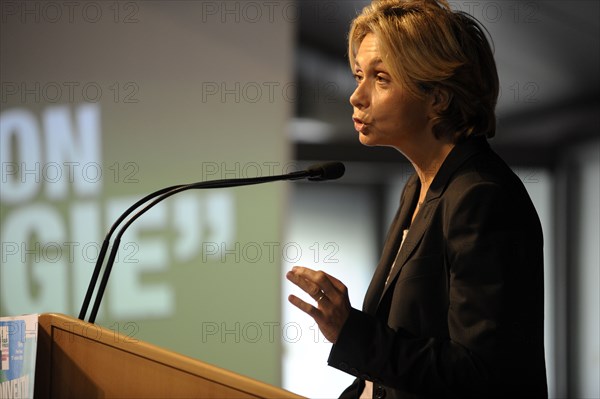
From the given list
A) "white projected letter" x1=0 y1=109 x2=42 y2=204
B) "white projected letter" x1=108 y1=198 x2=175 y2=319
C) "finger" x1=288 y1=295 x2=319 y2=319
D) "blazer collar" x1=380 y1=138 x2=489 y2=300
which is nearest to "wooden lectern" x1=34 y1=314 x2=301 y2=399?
"finger" x1=288 y1=295 x2=319 y2=319

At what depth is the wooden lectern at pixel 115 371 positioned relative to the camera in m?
1.16

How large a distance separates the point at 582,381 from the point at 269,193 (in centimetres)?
162

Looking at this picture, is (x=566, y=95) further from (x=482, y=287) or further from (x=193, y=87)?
(x=482, y=287)

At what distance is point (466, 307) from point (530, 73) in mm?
2180

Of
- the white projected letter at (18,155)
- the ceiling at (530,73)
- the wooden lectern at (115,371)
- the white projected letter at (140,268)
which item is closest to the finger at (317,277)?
the wooden lectern at (115,371)

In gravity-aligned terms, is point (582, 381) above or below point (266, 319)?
below

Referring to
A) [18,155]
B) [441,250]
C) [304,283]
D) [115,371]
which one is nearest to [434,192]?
[441,250]

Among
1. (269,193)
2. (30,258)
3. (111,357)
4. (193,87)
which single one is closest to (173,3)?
(193,87)

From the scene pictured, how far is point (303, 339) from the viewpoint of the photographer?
3.33 meters

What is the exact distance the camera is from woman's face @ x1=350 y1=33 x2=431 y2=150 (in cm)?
142

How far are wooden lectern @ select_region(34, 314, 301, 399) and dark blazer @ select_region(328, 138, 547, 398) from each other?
0.22 meters

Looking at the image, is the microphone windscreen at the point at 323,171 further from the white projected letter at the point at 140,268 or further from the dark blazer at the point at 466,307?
the white projected letter at the point at 140,268

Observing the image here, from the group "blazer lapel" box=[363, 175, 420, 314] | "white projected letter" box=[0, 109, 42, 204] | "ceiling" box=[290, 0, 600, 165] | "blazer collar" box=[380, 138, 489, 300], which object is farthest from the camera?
"white projected letter" box=[0, 109, 42, 204]

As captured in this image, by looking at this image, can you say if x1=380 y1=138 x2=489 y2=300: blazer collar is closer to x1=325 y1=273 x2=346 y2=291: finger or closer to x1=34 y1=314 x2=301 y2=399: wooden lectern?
x1=325 y1=273 x2=346 y2=291: finger
